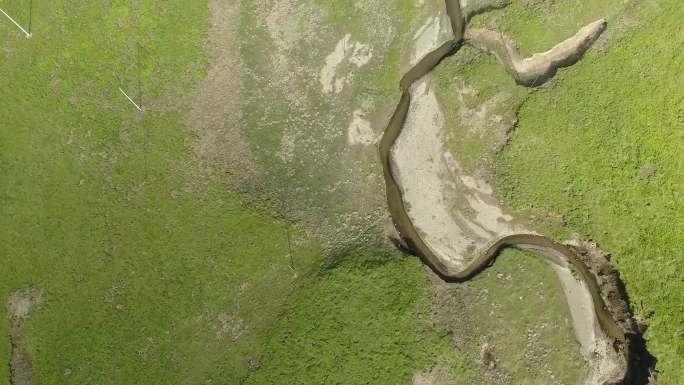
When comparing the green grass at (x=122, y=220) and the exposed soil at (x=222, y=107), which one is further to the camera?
the exposed soil at (x=222, y=107)

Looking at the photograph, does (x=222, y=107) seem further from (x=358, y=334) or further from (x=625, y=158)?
(x=625, y=158)

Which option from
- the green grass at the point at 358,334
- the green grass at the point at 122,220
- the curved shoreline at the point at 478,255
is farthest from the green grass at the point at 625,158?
the green grass at the point at 122,220

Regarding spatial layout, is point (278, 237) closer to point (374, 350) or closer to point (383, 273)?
point (383, 273)

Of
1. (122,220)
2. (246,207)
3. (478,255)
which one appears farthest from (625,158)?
(122,220)

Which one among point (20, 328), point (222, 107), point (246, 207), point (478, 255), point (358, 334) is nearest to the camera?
point (358, 334)

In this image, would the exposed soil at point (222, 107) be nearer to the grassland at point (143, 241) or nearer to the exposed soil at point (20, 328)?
the grassland at point (143, 241)

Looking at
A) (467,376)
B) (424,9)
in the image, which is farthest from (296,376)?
(424,9)

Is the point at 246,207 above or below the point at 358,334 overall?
above
